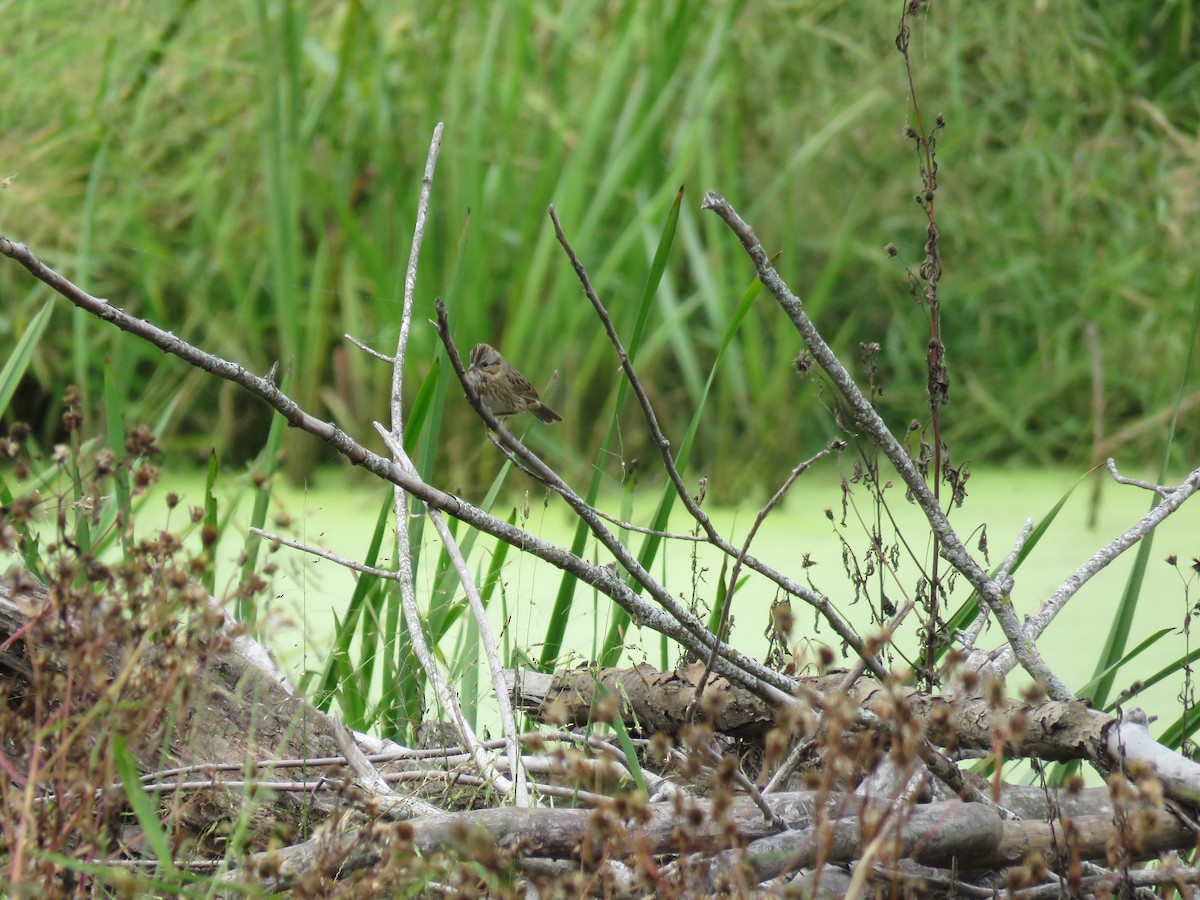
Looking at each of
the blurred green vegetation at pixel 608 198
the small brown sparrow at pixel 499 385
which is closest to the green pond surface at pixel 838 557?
the blurred green vegetation at pixel 608 198

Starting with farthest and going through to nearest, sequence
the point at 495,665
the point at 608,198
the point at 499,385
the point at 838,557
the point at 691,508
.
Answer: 1. the point at 608,198
2. the point at 838,557
3. the point at 499,385
4. the point at 495,665
5. the point at 691,508

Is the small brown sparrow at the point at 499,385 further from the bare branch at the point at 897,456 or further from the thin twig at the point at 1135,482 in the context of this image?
the thin twig at the point at 1135,482

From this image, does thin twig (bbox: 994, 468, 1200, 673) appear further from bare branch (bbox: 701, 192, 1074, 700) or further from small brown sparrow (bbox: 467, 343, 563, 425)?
small brown sparrow (bbox: 467, 343, 563, 425)

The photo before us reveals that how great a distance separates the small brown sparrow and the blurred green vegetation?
889 mm

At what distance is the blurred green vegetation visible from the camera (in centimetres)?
290

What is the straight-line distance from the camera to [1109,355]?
338cm

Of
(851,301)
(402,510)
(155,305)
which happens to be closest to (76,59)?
(155,305)

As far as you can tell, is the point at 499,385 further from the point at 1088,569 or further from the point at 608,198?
the point at 608,198

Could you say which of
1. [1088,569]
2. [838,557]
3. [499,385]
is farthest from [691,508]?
[838,557]

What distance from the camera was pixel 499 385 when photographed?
1.60 meters

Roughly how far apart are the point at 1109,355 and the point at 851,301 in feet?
2.22

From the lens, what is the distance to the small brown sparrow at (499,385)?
1.58 metres

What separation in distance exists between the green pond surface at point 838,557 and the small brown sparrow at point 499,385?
46 cm

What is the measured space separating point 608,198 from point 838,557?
36.7 inches
